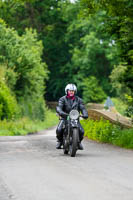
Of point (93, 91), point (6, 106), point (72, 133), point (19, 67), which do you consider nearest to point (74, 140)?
point (72, 133)

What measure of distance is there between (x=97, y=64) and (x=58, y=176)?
2411 inches

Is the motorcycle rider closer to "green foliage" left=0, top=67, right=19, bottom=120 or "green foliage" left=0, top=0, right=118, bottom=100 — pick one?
"green foliage" left=0, top=67, right=19, bottom=120

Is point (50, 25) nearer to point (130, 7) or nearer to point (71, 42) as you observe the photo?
point (71, 42)

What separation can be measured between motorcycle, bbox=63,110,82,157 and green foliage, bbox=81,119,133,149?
2743 mm

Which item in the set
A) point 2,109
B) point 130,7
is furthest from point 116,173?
point 2,109

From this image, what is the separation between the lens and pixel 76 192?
7.37m

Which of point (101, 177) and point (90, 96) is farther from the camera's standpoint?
point (90, 96)

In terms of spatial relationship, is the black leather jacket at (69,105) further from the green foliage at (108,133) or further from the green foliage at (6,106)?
the green foliage at (6,106)

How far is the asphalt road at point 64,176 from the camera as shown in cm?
722

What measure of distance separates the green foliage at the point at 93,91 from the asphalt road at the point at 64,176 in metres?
53.7

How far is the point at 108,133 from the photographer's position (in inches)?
694

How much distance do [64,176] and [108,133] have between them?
8.79m

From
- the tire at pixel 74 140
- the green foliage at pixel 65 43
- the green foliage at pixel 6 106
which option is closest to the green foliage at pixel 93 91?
the green foliage at pixel 65 43

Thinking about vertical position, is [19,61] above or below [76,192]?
above
